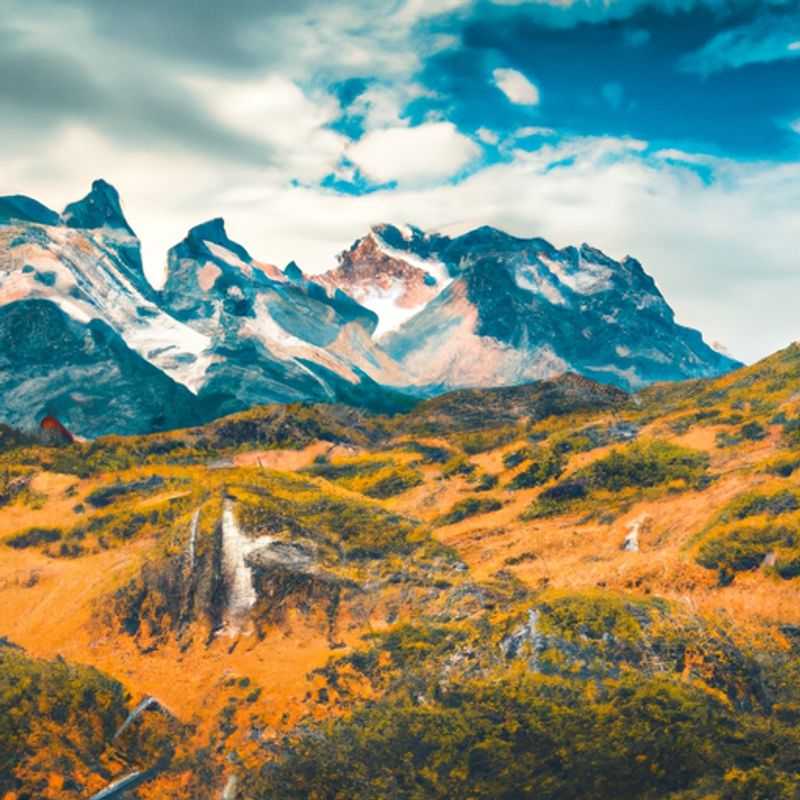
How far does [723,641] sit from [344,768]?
2956 centimetres

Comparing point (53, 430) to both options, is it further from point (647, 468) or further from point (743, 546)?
point (743, 546)

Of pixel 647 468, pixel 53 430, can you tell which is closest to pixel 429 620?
pixel 647 468

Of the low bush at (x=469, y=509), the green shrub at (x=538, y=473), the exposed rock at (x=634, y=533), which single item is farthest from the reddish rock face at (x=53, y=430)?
the exposed rock at (x=634, y=533)

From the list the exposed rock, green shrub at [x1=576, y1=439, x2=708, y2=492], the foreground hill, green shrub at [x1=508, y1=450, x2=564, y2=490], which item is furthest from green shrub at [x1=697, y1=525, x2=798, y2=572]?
green shrub at [x1=508, y1=450, x2=564, y2=490]

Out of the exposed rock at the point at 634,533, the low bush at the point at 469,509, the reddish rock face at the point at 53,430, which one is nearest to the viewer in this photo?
the exposed rock at the point at 634,533

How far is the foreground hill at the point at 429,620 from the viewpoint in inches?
2766

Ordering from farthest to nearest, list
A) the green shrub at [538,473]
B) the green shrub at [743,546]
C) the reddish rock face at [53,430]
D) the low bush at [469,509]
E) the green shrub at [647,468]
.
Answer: the reddish rock face at [53,430] → the green shrub at [538,473] → the low bush at [469,509] → the green shrub at [647,468] → the green shrub at [743,546]

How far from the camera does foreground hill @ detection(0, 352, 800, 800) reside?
230 feet

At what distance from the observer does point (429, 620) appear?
87938 millimetres

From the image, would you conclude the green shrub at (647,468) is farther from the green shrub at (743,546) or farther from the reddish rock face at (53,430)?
the reddish rock face at (53,430)

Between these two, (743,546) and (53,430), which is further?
(53,430)

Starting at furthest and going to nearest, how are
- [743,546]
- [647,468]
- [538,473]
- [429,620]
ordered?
[538,473] → [647,468] → [429,620] → [743,546]

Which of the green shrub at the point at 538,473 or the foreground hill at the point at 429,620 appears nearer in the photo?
the foreground hill at the point at 429,620

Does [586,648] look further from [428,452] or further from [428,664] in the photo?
[428,452]
